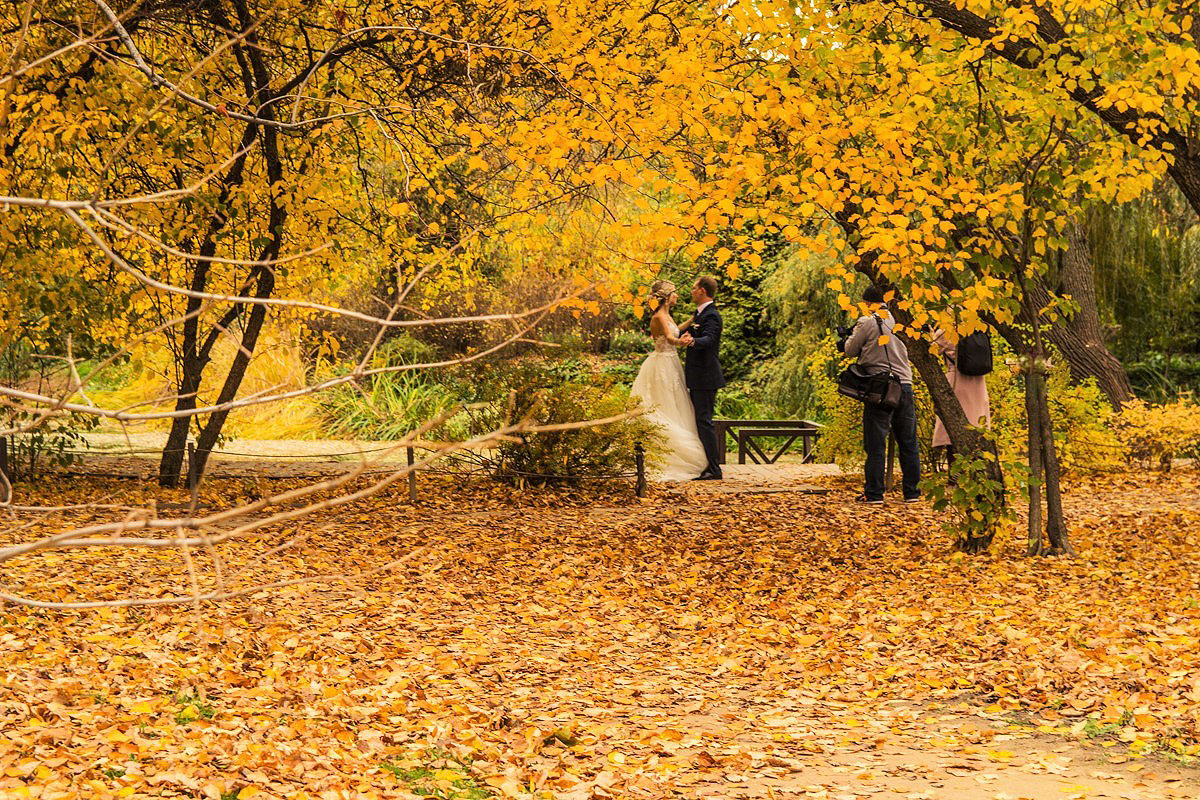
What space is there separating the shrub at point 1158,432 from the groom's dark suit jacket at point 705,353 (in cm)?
466

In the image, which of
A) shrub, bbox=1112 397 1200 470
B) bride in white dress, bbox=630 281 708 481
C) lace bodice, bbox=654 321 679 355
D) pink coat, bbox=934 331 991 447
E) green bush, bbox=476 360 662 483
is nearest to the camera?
pink coat, bbox=934 331 991 447

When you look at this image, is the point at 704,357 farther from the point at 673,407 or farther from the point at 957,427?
the point at 957,427

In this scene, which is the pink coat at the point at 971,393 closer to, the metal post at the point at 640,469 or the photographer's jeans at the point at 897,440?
the photographer's jeans at the point at 897,440

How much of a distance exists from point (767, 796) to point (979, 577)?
3863 millimetres

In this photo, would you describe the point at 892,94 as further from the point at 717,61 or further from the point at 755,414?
the point at 755,414

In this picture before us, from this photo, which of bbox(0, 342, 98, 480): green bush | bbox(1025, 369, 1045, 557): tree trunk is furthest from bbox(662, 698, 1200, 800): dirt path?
bbox(0, 342, 98, 480): green bush

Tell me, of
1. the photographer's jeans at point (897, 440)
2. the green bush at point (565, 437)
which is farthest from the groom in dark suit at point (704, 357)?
the photographer's jeans at point (897, 440)

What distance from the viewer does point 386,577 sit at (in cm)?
Answer: 787

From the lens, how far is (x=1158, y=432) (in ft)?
41.7

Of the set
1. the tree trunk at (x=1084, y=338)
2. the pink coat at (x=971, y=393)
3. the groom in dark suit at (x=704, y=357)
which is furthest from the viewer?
the tree trunk at (x=1084, y=338)

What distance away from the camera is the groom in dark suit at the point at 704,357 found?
10.8 m

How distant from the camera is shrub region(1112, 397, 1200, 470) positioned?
41.4ft

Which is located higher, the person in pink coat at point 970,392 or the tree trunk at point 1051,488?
the person in pink coat at point 970,392

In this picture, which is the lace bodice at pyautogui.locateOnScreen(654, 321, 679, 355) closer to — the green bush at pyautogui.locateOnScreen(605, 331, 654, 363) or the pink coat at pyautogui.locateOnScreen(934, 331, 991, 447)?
the pink coat at pyautogui.locateOnScreen(934, 331, 991, 447)
